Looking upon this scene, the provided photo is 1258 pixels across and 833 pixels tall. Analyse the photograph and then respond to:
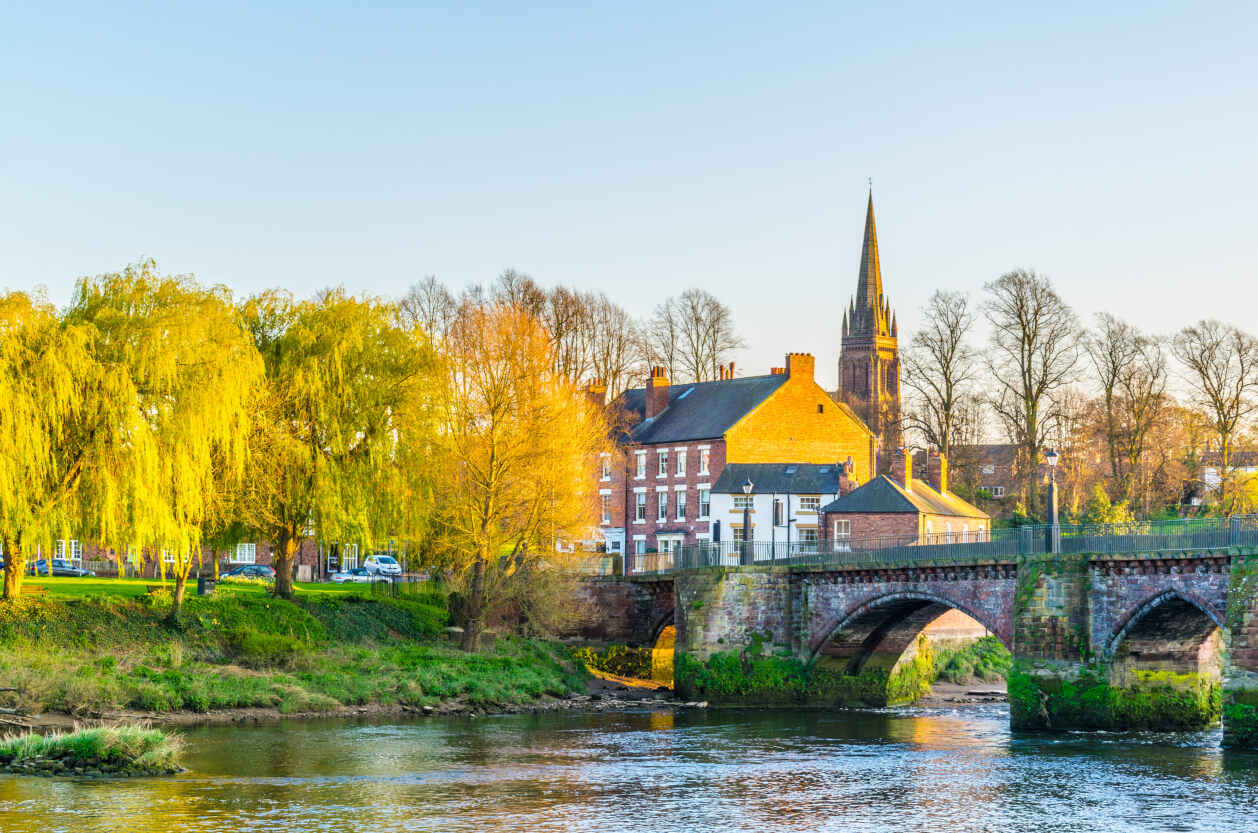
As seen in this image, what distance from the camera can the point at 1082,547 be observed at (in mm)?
40375

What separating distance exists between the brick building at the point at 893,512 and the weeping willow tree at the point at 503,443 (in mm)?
12849

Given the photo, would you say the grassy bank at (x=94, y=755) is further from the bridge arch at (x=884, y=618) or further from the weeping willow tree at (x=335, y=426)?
the bridge arch at (x=884, y=618)

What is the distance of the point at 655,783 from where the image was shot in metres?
31.0

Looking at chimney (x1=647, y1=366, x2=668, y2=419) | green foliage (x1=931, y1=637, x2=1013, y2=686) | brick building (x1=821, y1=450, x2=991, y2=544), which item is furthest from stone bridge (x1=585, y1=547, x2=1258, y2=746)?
chimney (x1=647, y1=366, x2=668, y2=419)

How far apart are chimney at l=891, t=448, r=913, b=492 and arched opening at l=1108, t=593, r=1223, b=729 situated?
21148 mm

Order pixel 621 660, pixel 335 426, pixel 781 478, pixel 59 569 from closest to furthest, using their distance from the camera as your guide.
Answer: pixel 335 426 < pixel 621 660 < pixel 59 569 < pixel 781 478

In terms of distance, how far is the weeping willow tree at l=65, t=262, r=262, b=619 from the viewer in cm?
4156

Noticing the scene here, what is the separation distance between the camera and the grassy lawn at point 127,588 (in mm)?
46969

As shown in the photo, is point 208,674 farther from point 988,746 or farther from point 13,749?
point 988,746

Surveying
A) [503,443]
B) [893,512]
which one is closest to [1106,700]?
[893,512]

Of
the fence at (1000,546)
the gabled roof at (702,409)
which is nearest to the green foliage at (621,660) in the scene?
the fence at (1000,546)

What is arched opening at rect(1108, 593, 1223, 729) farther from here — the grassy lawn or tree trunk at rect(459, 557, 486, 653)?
the grassy lawn

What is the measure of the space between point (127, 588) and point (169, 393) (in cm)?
1004

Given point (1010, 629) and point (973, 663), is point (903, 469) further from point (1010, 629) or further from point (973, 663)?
point (1010, 629)
